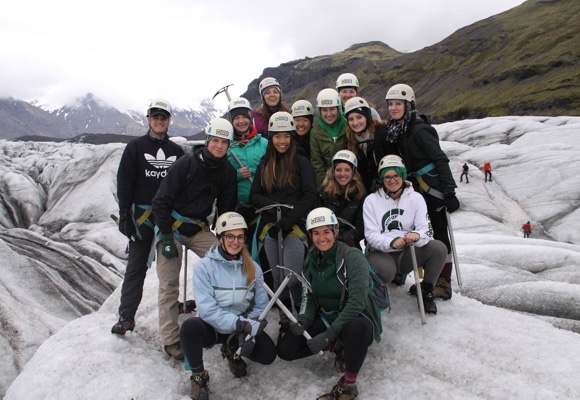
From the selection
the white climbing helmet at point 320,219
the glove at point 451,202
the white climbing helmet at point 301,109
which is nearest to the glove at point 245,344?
the white climbing helmet at point 320,219

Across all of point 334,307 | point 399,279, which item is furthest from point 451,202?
point 334,307

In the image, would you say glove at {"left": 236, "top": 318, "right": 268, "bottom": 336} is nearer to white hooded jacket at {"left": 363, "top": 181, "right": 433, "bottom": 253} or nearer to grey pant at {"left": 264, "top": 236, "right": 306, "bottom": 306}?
grey pant at {"left": 264, "top": 236, "right": 306, "bottom": 306}

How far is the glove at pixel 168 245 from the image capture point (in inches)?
249

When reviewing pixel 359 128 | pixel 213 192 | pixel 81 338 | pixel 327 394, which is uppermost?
pixel 359 128

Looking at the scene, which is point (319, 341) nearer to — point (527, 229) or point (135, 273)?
point (135, 273)

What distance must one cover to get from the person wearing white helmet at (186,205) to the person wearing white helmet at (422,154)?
3.26m

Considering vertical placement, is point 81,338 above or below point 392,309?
above

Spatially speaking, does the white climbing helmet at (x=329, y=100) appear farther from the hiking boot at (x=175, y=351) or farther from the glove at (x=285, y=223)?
the hiking boot at (x=175, y=351)

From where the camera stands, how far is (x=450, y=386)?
5.39 meters

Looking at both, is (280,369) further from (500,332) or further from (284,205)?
(500,332)

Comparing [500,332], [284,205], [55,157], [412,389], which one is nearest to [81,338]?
[284,205]

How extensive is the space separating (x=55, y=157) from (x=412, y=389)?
55.1m

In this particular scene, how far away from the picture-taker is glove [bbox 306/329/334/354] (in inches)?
201

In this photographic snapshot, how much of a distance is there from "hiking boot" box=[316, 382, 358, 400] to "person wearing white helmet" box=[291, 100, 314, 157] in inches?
182
